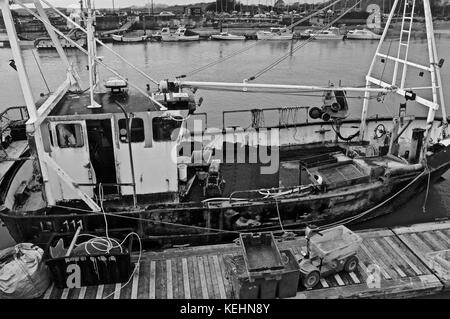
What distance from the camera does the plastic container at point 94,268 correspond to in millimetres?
7375

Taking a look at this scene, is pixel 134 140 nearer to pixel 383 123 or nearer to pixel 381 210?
pixel 381 210

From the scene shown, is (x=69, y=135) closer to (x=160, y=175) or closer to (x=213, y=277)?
(x=160, y=175)

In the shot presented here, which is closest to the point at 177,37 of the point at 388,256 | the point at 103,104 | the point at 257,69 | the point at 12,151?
the point at 257,69

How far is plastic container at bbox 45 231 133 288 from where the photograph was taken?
7.38m

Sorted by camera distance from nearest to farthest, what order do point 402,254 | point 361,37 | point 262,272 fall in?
1. point 262,272
2. point 402,254
3. point 361,37

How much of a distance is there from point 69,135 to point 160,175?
2019mm

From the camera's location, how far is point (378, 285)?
25.1 feet

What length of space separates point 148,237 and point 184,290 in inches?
66.5

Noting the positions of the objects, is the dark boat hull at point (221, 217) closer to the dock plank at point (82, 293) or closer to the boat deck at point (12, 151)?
the dock plank at point (82, 293)

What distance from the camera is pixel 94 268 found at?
7.52m

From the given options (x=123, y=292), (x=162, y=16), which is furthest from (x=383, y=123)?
(x=162, y=16)

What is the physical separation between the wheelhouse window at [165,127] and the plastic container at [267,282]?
2971 mm

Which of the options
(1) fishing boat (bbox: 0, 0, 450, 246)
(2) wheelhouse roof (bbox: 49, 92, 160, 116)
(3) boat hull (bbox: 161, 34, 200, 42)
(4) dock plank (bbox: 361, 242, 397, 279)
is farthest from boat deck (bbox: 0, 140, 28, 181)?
(3) boat hull (bbox: 161, 34, 200, 42)

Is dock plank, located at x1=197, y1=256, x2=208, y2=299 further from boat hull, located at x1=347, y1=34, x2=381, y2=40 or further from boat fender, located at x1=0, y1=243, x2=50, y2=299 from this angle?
boat hull, located at x1=347, y1=34, x2=381, y2=40
